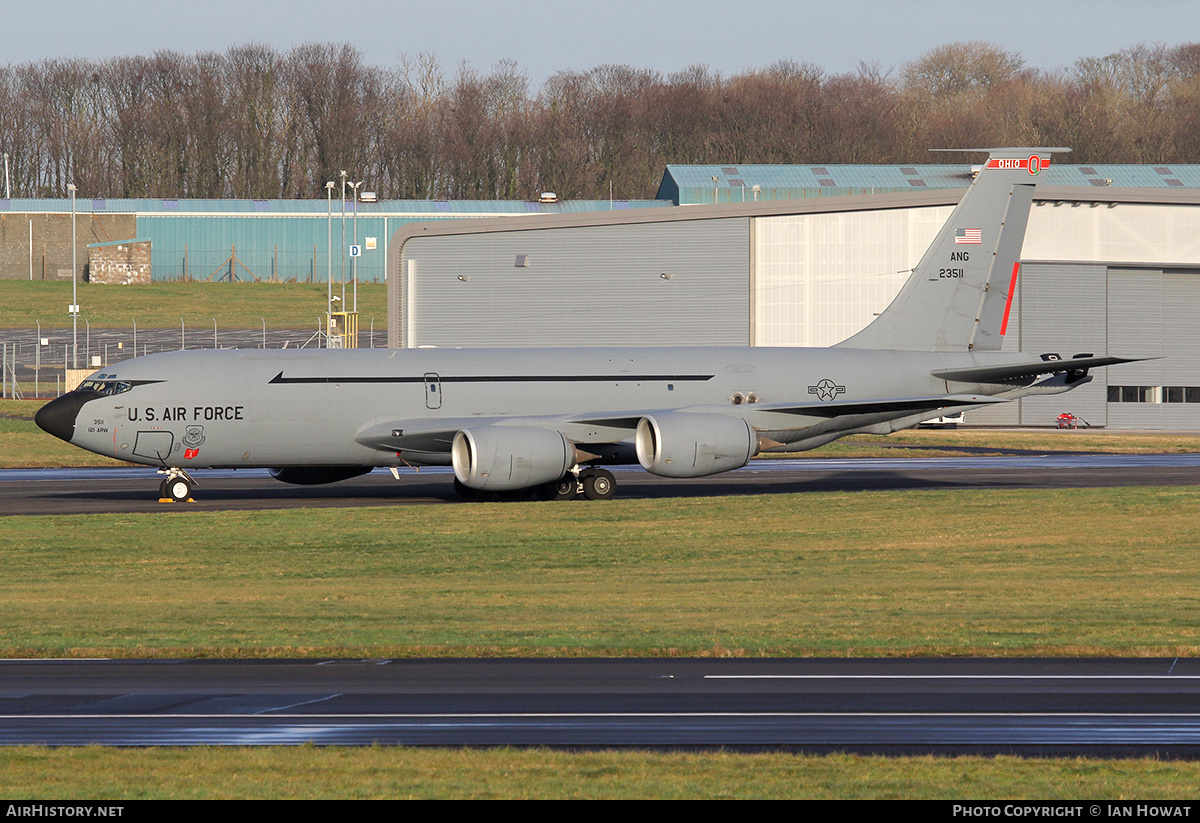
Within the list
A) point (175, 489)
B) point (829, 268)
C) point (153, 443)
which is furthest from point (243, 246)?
point (153, 443)

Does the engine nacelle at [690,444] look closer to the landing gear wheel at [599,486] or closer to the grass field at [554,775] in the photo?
the landing gear wheel at [599,486]

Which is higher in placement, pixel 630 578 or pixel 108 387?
pixel 108 387

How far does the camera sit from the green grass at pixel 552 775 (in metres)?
9.66

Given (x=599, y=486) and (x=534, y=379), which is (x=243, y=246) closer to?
(x=534, y=379)

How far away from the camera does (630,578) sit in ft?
76.5

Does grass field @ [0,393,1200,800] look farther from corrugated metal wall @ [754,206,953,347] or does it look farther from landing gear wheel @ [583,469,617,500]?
corrugated metal wall @ [754,206,953,347]

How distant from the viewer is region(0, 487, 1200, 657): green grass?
55.6 feet

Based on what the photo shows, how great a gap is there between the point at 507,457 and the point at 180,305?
267 ft

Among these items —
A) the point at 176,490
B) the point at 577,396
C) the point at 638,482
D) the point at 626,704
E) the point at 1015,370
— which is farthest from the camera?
the point at 638,482

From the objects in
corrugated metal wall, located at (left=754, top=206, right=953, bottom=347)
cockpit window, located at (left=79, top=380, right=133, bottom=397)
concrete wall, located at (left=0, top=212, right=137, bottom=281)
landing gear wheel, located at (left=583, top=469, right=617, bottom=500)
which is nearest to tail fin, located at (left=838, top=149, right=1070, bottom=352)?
landing gear wheel, located at (left=583, top=469, right=617, bottom=500)

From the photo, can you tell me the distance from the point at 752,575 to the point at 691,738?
12.0 metres

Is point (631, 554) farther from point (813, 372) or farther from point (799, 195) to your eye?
point (799, 195)

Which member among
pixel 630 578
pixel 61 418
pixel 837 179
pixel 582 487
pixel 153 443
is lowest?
pixel 630 578

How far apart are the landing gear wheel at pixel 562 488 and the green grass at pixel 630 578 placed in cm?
156
